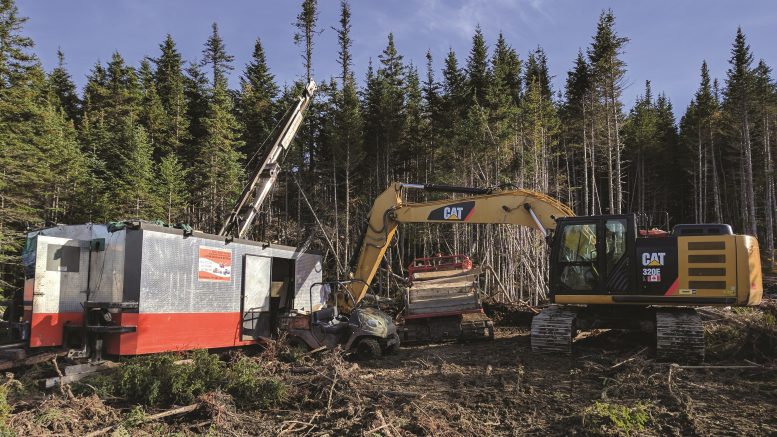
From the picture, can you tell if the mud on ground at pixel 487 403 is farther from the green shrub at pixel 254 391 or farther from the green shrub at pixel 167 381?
the green shrub at pixel 167 381

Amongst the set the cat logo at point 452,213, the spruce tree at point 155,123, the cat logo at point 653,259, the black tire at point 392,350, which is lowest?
the black tire at point 392,350

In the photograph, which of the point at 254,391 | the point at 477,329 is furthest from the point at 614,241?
the point at 254,391

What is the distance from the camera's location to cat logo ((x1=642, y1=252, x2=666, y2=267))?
28.9 ft

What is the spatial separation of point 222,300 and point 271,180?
176 inches

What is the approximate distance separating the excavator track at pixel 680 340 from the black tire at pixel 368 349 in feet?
17.3

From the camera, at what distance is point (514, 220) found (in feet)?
37.3

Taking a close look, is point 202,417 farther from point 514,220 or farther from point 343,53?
point 343,53

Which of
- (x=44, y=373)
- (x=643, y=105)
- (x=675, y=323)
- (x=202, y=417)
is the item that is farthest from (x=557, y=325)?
(x=643, y=105)

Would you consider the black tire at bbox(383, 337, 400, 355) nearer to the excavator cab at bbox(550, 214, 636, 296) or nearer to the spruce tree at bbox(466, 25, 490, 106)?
the excavator cab at bbox(550, 214, 636, 296)

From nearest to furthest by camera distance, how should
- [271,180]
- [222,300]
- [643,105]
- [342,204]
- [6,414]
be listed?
[6,414] < [222,300] < [271,180] < [342,204] < [643,105]

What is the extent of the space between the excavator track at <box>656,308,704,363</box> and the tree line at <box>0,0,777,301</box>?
12.7 metres

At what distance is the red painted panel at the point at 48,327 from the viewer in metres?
7.91

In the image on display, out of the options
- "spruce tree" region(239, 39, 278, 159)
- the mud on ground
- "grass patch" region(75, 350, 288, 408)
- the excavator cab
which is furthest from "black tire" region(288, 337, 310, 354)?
"spruce tree" region(239, 39, 278, 159)

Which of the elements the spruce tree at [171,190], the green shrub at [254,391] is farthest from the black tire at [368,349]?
the spruce tree at [171,190]
